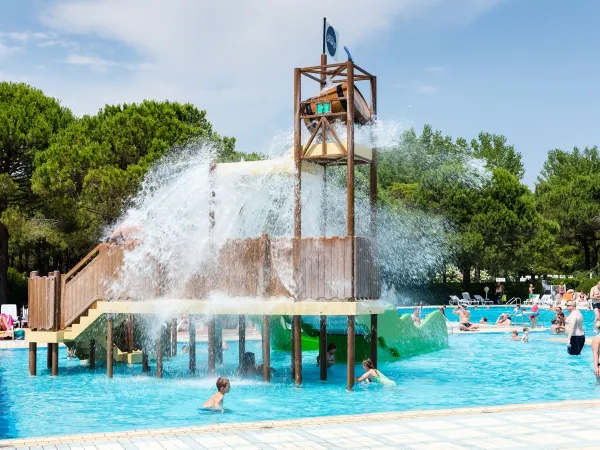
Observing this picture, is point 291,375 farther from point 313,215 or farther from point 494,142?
Answer: point 494,142

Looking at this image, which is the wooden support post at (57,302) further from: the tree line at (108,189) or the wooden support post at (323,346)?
the tree line at (108,189)

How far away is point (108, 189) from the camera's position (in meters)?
35.0

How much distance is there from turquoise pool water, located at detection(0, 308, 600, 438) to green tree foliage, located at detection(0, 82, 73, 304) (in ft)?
47.6

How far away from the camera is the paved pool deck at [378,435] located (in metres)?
8.99

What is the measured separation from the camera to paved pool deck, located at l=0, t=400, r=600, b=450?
354 inches

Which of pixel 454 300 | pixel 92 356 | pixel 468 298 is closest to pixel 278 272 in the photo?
pixel 92 356

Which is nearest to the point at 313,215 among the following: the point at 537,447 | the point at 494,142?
the point at 537,447

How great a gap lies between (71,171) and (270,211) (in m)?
15.3

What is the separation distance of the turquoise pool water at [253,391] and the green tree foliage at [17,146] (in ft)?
47.6

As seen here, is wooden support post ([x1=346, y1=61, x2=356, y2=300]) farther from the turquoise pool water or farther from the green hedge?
the green hedge

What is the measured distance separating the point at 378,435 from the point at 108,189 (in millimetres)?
27371

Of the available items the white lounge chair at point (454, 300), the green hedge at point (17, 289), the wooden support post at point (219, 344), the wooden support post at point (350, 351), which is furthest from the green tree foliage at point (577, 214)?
the wooden support post at point (350, 351)

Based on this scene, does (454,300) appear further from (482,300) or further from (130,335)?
(130,335)

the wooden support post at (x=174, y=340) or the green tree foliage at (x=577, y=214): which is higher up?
the green tree foliage at (x=577, y=214)
